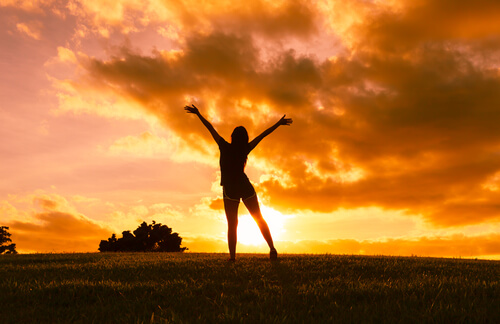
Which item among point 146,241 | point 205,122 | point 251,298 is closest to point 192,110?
point 205,122

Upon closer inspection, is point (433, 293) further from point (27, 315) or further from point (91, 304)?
point (27, 315)

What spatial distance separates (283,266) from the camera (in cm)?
936

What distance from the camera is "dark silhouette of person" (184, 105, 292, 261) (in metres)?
10.6

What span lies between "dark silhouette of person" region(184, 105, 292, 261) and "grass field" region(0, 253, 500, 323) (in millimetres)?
1705

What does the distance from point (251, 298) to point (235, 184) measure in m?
4.72

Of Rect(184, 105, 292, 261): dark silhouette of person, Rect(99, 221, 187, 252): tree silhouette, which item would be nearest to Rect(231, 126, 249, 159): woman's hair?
Rect(184, 105, 292, 261): dark silhouette of person

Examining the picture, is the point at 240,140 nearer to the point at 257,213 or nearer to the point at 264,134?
the point at 264,134

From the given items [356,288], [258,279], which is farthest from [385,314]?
[258,279]

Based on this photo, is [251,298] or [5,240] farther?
[5,240]

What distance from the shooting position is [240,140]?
35.2 feet

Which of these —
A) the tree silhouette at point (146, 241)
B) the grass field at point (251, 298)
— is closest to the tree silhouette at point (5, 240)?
the tree silhouette at point (146, 241)

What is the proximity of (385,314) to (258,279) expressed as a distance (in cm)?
285

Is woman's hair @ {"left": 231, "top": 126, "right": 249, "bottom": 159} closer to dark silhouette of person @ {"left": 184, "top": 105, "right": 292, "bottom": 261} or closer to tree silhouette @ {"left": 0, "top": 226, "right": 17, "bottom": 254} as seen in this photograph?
dark silhouette of person @ {"left": 184, "top": 105, "right": 292, "bottom": 261}

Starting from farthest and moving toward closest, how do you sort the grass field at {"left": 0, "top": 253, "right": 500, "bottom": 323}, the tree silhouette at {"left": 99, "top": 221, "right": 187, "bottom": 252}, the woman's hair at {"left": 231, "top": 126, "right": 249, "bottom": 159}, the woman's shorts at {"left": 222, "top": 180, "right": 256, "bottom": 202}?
the tree silhouette at {"left": 99, "top": 221, "right": 187, "bottom": 252} < the woman's hair at {"left": 231, "top": 126, "right": 249, "bottom": 159} < the woman's shorts at {"left": 222, "top": 180, "right": 256, "bottom": 202} < the grass field at {"left": 0, "top": 253, "right": 500, "bottom": 323}
